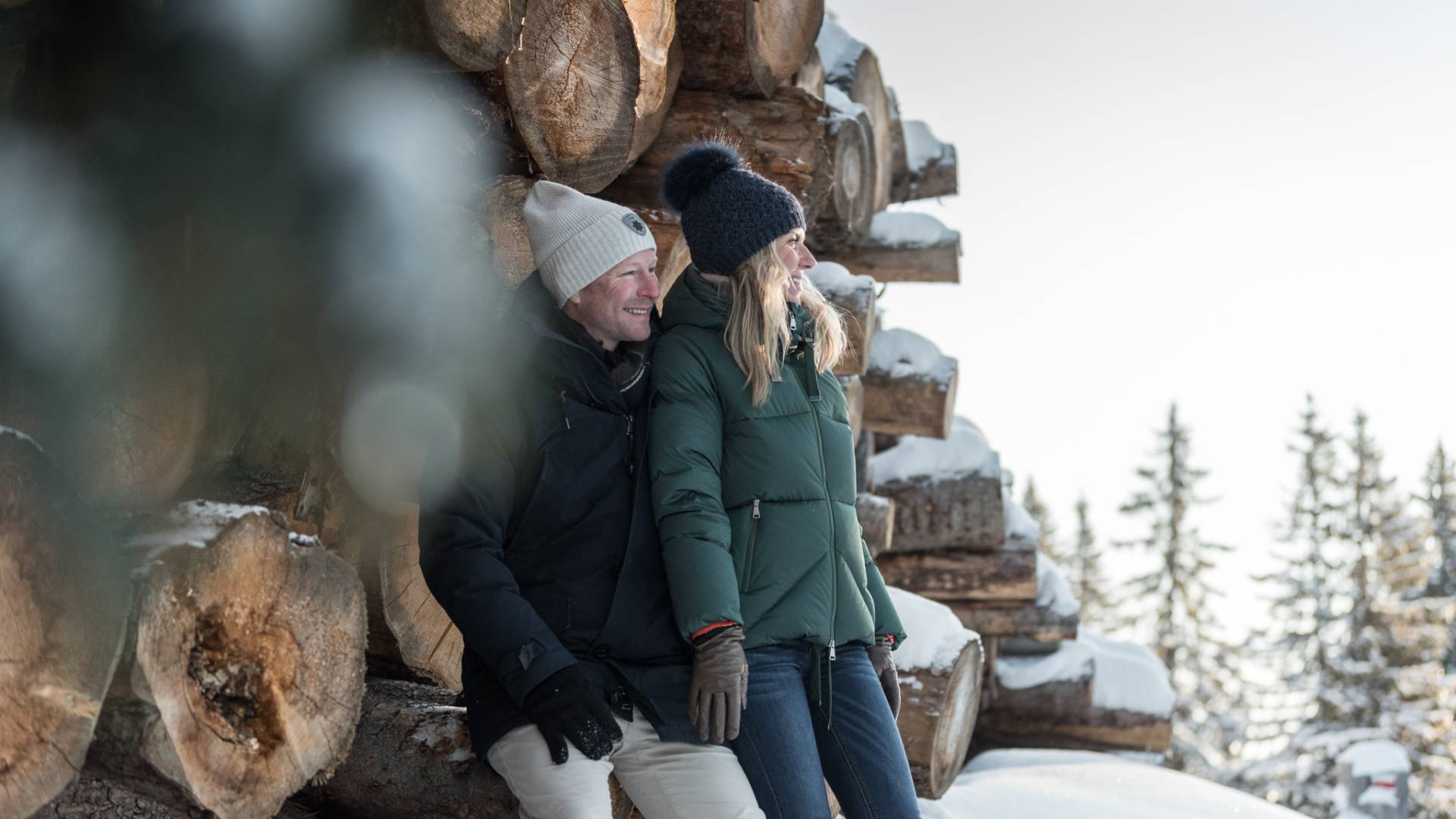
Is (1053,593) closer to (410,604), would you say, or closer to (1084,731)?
(1084,731)

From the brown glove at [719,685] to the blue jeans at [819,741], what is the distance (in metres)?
0.11

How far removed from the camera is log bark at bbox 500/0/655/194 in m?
3.15

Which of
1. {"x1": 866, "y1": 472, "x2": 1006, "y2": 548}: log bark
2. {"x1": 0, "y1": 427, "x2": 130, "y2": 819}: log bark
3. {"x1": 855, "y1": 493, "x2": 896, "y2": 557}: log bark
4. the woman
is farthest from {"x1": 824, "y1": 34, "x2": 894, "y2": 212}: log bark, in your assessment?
{"x1": 0, "y1": 427, "x2": 130, "y2": 819}: log bark

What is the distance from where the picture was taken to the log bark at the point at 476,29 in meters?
2.76

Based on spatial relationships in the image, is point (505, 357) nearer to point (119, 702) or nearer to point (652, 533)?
point (652, 533)

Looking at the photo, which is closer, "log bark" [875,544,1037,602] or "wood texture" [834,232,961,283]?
"wood texture" [834,232,961,283]

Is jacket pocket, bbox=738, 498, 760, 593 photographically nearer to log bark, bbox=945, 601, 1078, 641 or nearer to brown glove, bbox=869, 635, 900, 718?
brown glove, bbox=869, 635, 900, 718

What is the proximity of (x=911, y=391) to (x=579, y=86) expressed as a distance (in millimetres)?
3716

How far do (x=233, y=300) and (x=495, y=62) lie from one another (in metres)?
0.94

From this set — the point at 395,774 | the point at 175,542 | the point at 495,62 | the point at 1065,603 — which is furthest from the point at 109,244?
the point at 1065,603

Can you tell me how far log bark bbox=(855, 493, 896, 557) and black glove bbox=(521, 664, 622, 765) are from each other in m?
3.84

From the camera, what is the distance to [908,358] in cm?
671

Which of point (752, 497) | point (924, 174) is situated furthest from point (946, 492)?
point (752, 497)

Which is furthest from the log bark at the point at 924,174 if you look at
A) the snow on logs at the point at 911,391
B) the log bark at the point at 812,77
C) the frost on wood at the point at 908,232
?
the log bark at the point at 812,77
